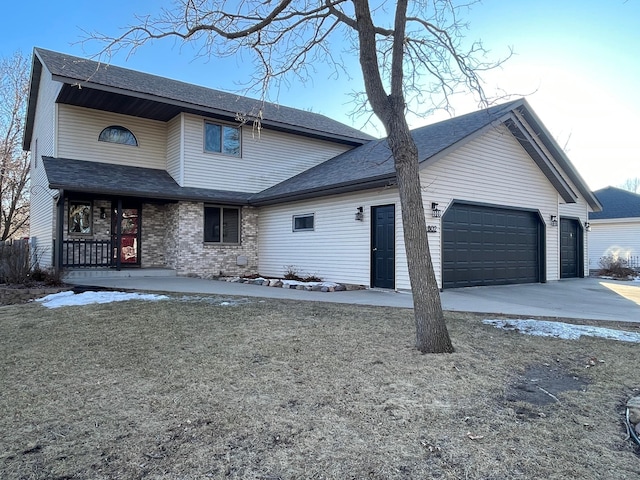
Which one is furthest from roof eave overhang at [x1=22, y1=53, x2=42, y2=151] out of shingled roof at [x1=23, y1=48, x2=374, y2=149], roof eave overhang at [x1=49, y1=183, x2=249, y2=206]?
roof eave overhang at [x1=49, y1=183, x2=249, y2=206]

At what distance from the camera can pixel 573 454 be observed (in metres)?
2.70

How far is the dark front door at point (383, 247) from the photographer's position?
34.4 feet

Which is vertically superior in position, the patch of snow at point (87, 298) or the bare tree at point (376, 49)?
the bare tree at point (376, 49)

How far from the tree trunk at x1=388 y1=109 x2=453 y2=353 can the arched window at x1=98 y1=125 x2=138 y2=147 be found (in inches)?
463

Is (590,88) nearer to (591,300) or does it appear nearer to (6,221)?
(591,300)

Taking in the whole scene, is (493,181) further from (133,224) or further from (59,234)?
(59,234)

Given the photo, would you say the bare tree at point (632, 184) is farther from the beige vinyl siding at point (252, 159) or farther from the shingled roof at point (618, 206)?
the beige vinyl siding at point (252, 159)

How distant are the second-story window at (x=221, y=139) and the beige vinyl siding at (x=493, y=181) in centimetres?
735

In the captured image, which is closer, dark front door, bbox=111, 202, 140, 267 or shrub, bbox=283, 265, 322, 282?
shrub, bbox=283, 265, 322, 282

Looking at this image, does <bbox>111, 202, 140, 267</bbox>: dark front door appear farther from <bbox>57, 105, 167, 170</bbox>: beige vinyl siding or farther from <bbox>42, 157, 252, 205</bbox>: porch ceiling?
<bbox>57, 105, 167, 170</bbox>: beige vinyl siding

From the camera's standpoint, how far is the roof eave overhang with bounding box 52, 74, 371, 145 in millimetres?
11531

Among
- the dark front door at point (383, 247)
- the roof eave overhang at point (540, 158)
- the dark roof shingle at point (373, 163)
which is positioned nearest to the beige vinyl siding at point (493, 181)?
the roof eave overhang at point (540, 158)

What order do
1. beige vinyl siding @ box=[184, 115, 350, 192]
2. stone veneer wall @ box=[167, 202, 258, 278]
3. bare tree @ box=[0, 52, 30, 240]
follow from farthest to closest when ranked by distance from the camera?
bare tree @ box=[0, 52, 30, 240] → beige vinyl siding @ box=[184, 115, 350, 192] → stone veneer wall @ box=[167, 202, 258, 278]

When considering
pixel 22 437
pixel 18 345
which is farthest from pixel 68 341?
pixel 22 437
